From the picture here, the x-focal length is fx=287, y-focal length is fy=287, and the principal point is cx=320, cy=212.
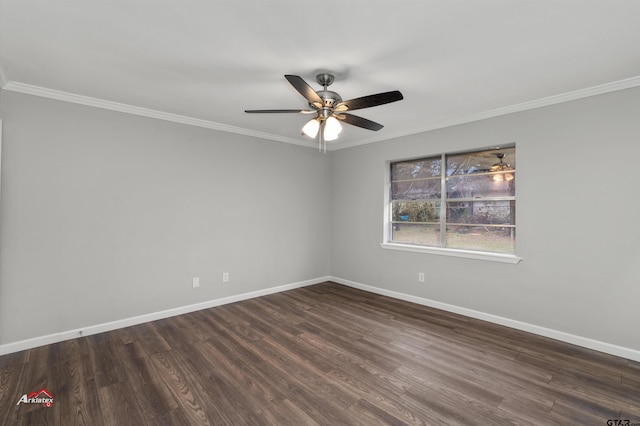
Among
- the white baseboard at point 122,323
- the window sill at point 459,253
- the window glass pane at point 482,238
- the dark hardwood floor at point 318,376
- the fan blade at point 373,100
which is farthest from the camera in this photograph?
the window glass pane at point 482,238

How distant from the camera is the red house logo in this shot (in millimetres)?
1976

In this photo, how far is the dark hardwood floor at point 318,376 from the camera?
187 cm

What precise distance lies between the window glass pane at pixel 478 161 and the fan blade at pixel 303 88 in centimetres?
234

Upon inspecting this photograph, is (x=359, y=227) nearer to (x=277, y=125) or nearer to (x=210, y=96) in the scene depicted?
(x=277, y=125)

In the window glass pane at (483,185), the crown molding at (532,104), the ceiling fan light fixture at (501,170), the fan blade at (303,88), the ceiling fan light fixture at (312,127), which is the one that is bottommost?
the window glass pane at (483,185)

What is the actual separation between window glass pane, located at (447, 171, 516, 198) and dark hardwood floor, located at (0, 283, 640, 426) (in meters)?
1.57

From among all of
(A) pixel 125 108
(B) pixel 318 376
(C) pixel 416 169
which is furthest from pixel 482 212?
(A) pixel 125 108

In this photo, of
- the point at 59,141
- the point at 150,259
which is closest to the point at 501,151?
the point at 150,259

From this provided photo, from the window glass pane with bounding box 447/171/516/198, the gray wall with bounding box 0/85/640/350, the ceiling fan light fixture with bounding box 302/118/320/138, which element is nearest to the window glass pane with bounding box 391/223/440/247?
the gray wall with bounding box 0/85/640/350

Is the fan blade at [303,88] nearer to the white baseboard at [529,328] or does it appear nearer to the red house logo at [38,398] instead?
the red house logo at [38,398]

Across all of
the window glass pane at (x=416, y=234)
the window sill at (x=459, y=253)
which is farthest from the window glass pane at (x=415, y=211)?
the window sill at (x=459, y=253)

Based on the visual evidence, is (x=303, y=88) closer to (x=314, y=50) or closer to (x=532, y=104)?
(x=314, y=50)

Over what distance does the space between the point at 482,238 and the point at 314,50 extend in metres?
2.98

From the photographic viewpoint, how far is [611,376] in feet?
7.54
